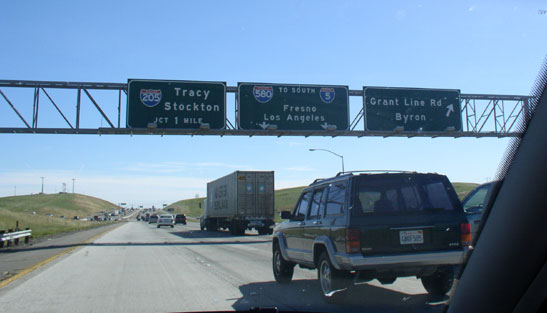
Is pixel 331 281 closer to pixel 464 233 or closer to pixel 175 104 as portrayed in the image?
pixel 464 233

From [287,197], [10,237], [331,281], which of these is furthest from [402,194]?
[287,197]

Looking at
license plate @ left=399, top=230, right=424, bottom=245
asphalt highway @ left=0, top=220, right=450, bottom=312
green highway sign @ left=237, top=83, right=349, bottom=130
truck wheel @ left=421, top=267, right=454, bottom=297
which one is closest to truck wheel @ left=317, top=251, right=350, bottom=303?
asphalt highway @ left=0, top=220, right=450, bottom=312

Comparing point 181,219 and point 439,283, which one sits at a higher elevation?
point 181,219

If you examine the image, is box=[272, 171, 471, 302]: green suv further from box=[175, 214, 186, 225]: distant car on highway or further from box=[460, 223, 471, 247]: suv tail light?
box=[175, 214, 186, 225]: distant car on highway

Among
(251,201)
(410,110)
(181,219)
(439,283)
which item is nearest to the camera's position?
(439,283)

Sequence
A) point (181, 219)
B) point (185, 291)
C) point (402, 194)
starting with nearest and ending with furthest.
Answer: point (402, 194) < point (185, 291) < point (181, 219)

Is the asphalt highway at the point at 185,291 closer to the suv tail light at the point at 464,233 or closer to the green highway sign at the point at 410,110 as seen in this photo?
the suv tail light at the point at 464,233

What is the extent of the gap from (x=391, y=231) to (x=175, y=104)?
18622mm

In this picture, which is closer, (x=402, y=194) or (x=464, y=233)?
(x=464, y=233)

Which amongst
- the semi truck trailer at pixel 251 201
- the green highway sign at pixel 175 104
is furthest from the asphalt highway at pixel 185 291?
the semi truck trailer at pixel 251 201

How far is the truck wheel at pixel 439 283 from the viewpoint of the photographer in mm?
7695

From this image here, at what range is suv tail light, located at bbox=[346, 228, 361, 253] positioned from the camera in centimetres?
701

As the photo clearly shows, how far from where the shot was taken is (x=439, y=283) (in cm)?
803

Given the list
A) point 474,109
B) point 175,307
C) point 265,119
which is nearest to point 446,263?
point 175,307
